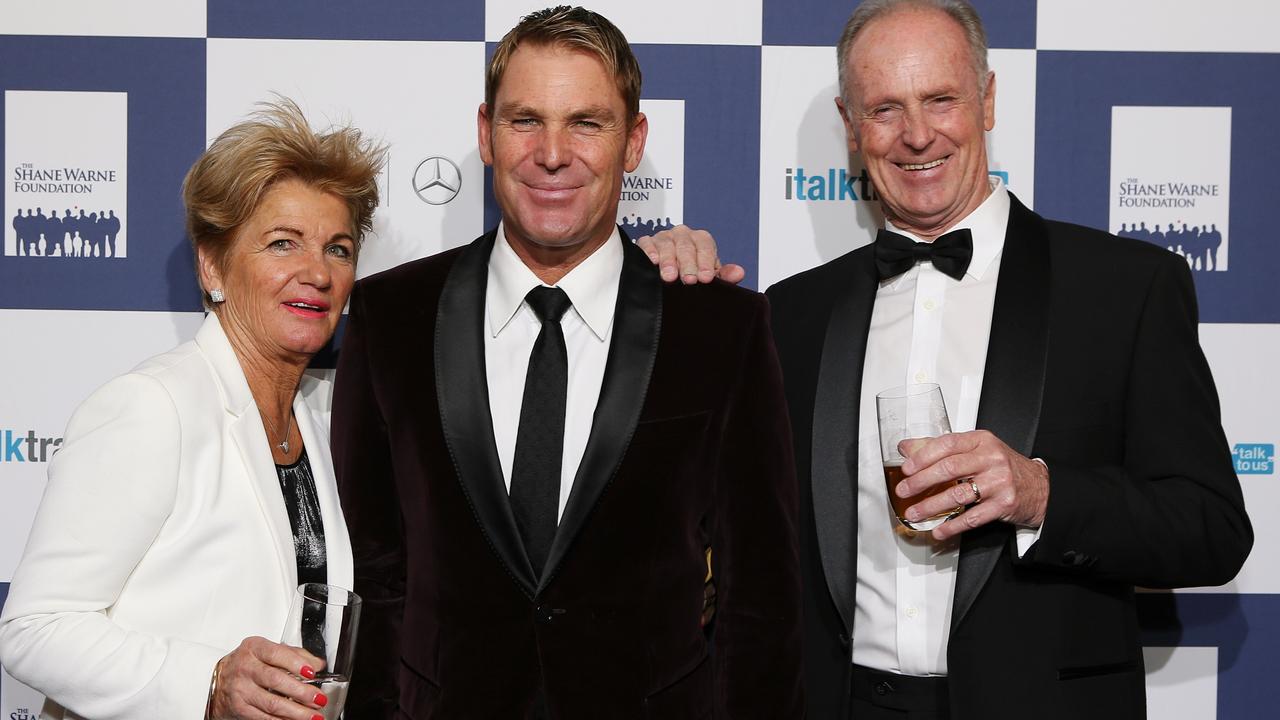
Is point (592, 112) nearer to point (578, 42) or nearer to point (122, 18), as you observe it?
point (578, 42)

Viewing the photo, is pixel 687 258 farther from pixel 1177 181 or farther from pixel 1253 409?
pixel 1253 409

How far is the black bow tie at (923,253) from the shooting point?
2.15 meters

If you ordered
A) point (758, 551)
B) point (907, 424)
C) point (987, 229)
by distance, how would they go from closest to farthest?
point (907, 424)
point (758, 551)
point (987, 229)

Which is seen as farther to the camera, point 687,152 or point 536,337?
Answer: point 687,152

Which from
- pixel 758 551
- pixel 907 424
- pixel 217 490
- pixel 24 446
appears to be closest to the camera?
pixel 907 424

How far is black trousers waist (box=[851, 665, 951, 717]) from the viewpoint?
2.02 m

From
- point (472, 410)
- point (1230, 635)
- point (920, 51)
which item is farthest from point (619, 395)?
point (1230, 635)

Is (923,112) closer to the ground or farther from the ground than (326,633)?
farther from the ground

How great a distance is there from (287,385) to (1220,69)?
2.49 meters

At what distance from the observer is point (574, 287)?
6.51ft

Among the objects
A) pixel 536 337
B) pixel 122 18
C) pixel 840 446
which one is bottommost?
pixel 840 446

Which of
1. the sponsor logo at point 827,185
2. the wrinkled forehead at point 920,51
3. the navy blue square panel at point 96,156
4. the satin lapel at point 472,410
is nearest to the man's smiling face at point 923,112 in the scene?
the wrinkled forehead at point 920,51

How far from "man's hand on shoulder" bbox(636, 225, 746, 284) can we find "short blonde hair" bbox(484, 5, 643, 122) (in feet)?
0.96

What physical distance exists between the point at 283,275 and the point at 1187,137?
2.31 m
